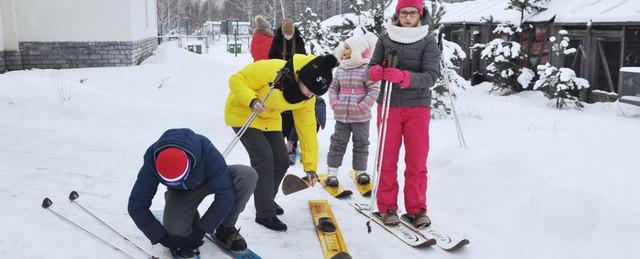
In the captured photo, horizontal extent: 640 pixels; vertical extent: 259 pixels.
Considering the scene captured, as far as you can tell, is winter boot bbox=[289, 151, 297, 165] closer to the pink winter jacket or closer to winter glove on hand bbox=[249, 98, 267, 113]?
the pink winter jacket

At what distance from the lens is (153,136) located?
8.17 metres

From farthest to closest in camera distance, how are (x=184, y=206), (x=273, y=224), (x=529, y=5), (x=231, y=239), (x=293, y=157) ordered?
1. (x=529, y=5)
2. (x=293, y=157)
3. (x=273, y=224)
4. (x=231, y=239)
5. (x=184, y=206)

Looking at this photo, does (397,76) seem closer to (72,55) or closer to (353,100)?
(353,100)

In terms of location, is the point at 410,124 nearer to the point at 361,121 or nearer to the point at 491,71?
the point at 361,121

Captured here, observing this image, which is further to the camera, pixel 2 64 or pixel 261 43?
pixel 2 64

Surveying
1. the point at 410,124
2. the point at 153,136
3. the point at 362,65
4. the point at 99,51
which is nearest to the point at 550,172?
the point at 410,124

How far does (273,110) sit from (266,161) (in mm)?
420

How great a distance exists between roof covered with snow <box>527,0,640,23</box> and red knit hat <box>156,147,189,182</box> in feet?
37.9

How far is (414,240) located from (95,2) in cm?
1104

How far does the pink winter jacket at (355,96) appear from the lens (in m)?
5.81

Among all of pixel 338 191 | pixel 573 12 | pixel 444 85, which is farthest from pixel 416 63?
pixel 573 12

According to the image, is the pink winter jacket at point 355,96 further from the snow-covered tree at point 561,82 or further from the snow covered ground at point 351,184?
the snow-covered tree at point 561,82

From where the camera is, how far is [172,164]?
10.6 feet

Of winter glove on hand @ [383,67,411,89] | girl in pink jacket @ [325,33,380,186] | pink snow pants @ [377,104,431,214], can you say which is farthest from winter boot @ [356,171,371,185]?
winter glove on hand @ [383,67,411,89]
